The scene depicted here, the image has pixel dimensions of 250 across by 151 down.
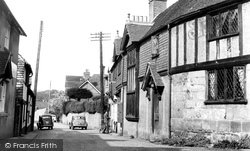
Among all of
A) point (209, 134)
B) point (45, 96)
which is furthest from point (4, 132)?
point (45, 96)

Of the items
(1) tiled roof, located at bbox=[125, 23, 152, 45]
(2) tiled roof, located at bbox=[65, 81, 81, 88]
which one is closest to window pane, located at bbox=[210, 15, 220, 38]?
(1) tiled roof, located at bbox=[125, 23, 152, 45]

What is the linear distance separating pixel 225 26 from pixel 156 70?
20.0 ft

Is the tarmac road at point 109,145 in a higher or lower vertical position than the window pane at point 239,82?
lower

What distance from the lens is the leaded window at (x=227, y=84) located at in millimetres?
13641

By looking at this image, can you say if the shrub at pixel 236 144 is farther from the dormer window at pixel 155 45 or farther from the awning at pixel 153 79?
the dormer window at pixel 155 45

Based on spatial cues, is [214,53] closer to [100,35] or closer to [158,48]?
[158,48]

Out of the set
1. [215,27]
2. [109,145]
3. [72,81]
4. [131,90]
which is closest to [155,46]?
[215,27]

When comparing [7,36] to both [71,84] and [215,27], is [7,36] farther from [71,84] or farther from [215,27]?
[71,84]

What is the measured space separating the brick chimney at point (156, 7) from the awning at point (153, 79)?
899 centimetres

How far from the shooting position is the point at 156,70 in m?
19.8

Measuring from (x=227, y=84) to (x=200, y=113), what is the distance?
2.07m

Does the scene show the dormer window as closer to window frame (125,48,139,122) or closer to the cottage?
the cottage

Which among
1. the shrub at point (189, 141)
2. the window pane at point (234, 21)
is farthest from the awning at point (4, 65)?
the window pane at point (234, 21)

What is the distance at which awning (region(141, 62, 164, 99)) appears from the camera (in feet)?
61.7
